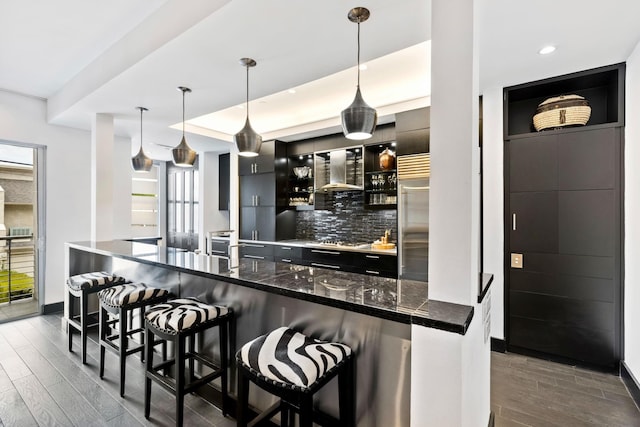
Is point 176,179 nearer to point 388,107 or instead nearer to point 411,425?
point 388,107

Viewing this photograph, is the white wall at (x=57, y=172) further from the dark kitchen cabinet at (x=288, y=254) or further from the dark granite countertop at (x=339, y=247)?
the dark kitchen cabinet at (x=288, y=254)

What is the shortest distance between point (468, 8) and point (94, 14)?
9.07ft

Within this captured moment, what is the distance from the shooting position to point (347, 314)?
1.64 m

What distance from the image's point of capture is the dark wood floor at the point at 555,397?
2061mm

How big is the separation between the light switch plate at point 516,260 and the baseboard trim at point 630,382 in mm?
1050

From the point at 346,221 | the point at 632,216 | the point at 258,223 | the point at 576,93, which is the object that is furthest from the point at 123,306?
the point at 576,93

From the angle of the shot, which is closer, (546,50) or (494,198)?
(546,50)

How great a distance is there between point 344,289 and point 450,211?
2.18 feet

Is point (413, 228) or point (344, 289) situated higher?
point (413, 228)

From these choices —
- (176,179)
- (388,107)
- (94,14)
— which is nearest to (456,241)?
(388,107)

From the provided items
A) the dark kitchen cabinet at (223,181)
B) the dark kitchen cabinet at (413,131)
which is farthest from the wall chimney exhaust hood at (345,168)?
the dark kitchen cabinet at (223,181)

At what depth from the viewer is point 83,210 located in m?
4.49

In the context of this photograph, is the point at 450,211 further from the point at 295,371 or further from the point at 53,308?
the point at 53,308

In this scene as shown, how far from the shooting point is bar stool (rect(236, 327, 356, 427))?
4.25ft
